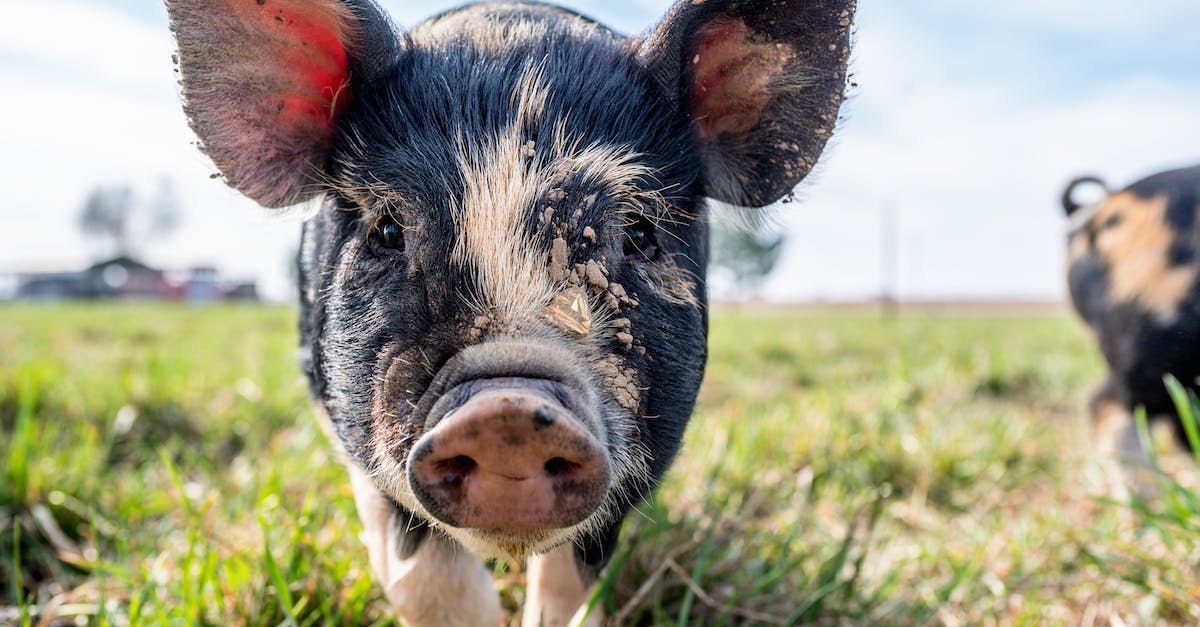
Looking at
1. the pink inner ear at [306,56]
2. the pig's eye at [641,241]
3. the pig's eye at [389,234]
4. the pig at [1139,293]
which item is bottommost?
the pig at [1139,293]

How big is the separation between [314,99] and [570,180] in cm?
77

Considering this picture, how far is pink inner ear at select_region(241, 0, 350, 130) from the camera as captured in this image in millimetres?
2057

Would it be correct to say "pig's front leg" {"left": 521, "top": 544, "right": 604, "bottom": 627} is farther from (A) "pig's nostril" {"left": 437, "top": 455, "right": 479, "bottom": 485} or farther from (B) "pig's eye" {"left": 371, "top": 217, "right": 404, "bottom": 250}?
(B) "pig's eye" {"left": 371, "top": 217, "right": 404, "bottom": 250}

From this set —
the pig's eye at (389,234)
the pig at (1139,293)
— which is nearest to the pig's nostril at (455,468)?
the pig's eye at (389,234)

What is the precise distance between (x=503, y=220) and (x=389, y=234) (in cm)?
32

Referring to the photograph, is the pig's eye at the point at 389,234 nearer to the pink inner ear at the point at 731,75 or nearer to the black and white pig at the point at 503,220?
the black and white pig at the point at 503,220

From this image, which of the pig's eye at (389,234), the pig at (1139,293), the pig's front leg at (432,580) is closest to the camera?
the pig's eye at (389,234)

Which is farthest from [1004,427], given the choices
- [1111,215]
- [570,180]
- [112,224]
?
[112,224]

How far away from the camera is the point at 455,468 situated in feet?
5.13

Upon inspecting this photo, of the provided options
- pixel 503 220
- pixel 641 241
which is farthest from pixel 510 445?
pixel 641 241

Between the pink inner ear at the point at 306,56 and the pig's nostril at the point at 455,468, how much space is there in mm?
1030

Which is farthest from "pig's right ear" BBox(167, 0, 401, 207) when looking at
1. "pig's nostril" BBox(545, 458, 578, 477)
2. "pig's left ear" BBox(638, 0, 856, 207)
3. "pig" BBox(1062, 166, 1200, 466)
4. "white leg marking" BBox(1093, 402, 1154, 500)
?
"white leg marking" BBox(1093, 402, 1154, 500)

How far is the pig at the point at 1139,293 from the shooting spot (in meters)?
3.65

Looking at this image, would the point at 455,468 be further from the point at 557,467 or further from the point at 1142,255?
the point at 1142,255
